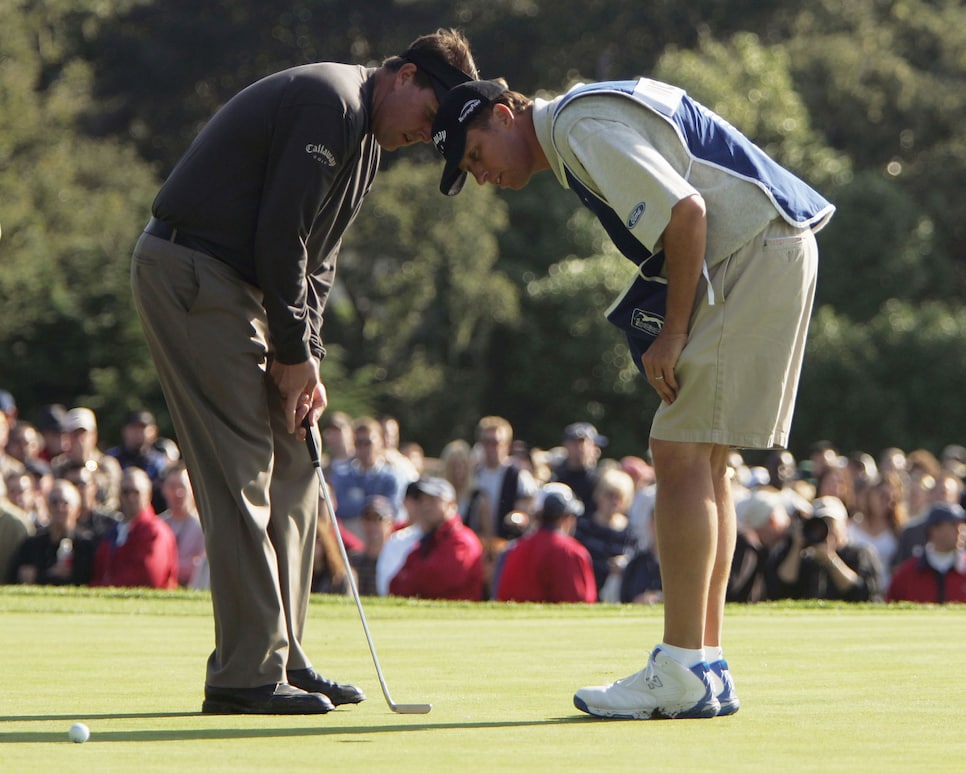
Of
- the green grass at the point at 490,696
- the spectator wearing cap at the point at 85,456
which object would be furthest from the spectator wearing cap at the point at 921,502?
the spectator wearing cap at the point at 85,456

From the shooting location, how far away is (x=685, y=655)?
197 inches

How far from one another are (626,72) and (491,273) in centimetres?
1325

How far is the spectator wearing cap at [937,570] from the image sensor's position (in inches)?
445

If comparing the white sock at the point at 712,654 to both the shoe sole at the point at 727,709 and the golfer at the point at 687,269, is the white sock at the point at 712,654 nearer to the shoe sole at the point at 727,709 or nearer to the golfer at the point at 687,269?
the golfer at the point at 687,269

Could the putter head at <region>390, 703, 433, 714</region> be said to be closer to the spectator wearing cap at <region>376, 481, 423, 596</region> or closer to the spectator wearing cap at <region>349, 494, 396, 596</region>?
the spectator wearing cap at <region>376, 481, 423, 596</region>

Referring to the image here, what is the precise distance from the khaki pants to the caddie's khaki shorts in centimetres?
123

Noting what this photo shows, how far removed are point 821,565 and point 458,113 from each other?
21.7 ft

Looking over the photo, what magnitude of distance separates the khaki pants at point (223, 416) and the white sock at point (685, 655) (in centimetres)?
115

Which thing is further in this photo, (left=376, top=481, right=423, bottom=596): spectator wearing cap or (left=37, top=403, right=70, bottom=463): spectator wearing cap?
(left=37, top=403, right=70, bottom=463): spectator wearing cap

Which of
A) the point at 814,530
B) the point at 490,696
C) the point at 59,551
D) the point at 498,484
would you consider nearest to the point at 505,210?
the point at 498,484

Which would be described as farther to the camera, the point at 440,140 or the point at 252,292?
the point at 252,292

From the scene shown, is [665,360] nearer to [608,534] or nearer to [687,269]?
[687,269]

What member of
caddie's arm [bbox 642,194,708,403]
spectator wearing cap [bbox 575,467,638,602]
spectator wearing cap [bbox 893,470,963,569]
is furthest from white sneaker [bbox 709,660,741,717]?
spectator wearing cap [bbox 575,467,638,602]

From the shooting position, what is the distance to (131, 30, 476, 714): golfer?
5.13 metres
